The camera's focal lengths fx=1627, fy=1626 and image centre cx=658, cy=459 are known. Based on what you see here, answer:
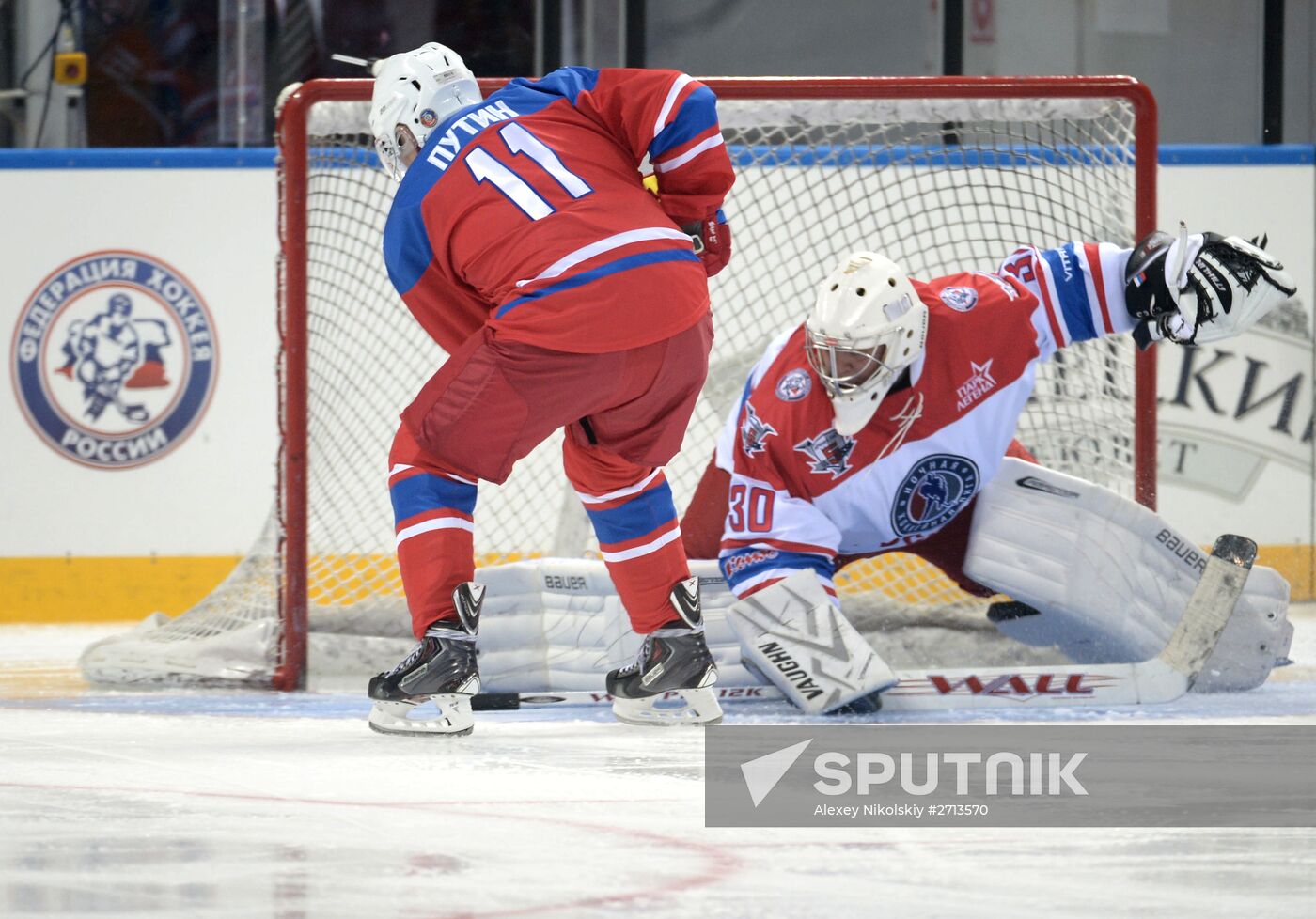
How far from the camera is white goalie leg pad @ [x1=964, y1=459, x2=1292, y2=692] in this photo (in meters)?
2.85

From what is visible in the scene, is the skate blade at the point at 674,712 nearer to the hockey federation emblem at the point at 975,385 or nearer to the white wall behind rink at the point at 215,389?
the hockey federation emblem at the point at 975,385

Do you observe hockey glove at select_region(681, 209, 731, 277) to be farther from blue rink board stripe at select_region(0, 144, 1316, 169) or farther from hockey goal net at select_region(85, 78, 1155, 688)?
blue rink board stripe at select_region(0, 144, 1316, 169)

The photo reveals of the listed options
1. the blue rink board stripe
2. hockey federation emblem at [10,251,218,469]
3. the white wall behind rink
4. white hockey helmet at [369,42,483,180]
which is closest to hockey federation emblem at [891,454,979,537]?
white hockey helmet at [369,42,483,180]

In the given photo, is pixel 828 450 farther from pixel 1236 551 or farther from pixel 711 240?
pixel 1236 551

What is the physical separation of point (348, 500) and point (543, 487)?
0.50m

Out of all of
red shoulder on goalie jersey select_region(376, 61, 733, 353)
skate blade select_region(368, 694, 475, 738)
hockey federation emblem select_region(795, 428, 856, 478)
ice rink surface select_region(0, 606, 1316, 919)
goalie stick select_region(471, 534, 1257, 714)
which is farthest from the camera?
hockey federation emblem select_region(795, 428, 856, 478)

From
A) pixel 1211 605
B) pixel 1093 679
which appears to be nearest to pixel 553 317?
pixel 1093 679

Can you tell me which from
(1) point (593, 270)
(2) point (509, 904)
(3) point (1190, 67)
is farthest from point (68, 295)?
(3) point (1190, 67)

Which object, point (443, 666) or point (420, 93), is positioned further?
point (420, 93)

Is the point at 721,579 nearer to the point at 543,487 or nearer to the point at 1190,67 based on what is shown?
the point at 543,487

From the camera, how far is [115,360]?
4.08 m

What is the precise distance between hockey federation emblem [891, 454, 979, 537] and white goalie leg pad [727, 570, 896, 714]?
304mm

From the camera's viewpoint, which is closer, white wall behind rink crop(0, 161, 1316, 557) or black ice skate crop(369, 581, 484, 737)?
black ice skate crop(369, 581, 484, 737)

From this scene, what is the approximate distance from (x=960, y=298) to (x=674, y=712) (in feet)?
3.05
